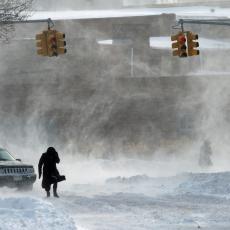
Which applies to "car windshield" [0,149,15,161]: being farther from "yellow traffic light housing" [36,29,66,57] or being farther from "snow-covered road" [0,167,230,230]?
"yellow traffic light housing" [36,29,66,57]

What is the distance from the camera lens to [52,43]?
31.8m

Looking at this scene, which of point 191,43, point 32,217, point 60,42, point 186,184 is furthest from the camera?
point 60,42

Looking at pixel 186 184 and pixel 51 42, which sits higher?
pixel 51 42

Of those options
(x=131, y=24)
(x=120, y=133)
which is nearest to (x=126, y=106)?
(x=120, y=133)

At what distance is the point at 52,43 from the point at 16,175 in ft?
29.3

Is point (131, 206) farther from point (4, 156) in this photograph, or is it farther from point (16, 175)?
point (4, 156)

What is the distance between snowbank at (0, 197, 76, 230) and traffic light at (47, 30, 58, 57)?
52.0 ft

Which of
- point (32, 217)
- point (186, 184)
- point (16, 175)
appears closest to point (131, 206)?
point (16, 175)

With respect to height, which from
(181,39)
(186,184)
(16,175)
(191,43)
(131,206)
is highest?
(181,39)

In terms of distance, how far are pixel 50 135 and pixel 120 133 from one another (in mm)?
4175

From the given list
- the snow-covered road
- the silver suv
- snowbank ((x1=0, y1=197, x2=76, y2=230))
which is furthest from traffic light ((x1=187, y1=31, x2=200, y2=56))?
snowbank ((x1=0, y1=197, x2=76, y2=230))

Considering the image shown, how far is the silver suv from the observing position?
2367 cm

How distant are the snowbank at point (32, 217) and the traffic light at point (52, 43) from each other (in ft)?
52.0

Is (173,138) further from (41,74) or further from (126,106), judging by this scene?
(41,74)
